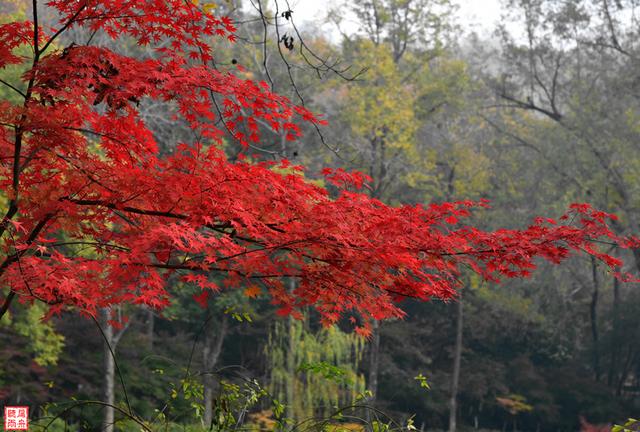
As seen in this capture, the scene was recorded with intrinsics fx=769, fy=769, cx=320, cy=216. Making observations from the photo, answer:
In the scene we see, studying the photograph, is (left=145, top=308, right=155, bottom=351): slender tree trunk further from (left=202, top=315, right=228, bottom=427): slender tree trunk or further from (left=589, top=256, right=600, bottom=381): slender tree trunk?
(left=589, top=256, right=600, bottom=381): slender tree trunk

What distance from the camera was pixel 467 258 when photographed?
4496 millimetres

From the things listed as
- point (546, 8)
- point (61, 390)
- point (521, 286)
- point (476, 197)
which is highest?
point (546, 8)

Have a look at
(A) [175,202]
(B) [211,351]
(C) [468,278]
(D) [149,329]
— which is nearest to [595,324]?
(C) [468,278]

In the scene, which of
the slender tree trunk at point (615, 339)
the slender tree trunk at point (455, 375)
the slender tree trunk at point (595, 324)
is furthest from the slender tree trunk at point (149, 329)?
A: the slender tree trunk at point (615, 339)

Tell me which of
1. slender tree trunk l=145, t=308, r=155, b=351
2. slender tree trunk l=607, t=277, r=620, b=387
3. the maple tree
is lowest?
the maple tree

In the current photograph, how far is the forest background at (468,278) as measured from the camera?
14922mm

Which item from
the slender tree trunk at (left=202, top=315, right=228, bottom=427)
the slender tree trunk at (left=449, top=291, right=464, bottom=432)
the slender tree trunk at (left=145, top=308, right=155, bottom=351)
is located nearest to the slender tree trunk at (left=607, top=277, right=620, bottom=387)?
the slender tree trunk at (left=449, top=291, right=464, bottom=432)

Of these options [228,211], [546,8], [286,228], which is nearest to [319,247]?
[286,228]

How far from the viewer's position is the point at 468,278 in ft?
65.1

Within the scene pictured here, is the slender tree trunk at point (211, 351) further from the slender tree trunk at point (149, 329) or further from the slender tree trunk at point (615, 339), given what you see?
the slender tree trunk at point (615, 339)

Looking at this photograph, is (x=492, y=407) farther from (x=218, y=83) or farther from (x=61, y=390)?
(x=218, y=83)

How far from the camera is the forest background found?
14922mm

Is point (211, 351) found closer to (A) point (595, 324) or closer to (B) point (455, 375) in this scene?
(B) point (455, 375)

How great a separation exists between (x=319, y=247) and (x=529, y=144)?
1476cm
